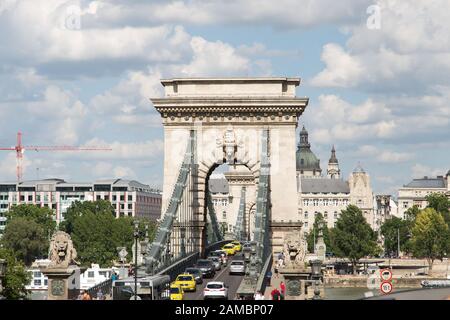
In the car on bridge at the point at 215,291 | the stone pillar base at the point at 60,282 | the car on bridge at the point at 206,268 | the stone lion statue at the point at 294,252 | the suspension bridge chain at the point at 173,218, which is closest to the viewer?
the stone pillar base at the point at 60,282

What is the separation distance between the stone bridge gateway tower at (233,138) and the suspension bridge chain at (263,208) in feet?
2.39

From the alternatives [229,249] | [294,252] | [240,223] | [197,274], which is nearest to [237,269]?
[197,274]

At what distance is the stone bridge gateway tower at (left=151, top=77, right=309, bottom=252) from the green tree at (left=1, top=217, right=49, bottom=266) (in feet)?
273

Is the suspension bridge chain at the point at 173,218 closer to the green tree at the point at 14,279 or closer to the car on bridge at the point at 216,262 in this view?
the car on bridge at the point at 216,262

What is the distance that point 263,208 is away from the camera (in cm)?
9944

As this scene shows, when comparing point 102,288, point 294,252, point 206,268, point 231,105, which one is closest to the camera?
point 294,252

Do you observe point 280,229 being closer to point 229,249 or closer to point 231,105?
point 231,105

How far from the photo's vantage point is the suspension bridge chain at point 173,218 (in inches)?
3302

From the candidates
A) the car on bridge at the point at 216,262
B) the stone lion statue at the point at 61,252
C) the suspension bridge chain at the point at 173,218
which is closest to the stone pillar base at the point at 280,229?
the car on bridge at the point at 216,262

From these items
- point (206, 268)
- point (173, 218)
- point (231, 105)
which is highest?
point (231, 105)

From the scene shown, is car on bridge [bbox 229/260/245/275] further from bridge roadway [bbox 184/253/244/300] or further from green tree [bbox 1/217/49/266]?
green tree [bbox 1/217/49/266]

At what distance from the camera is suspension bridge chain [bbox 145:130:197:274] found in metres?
83.9

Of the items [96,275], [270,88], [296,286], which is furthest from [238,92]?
[296,286]

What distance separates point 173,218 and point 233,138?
13441mm
